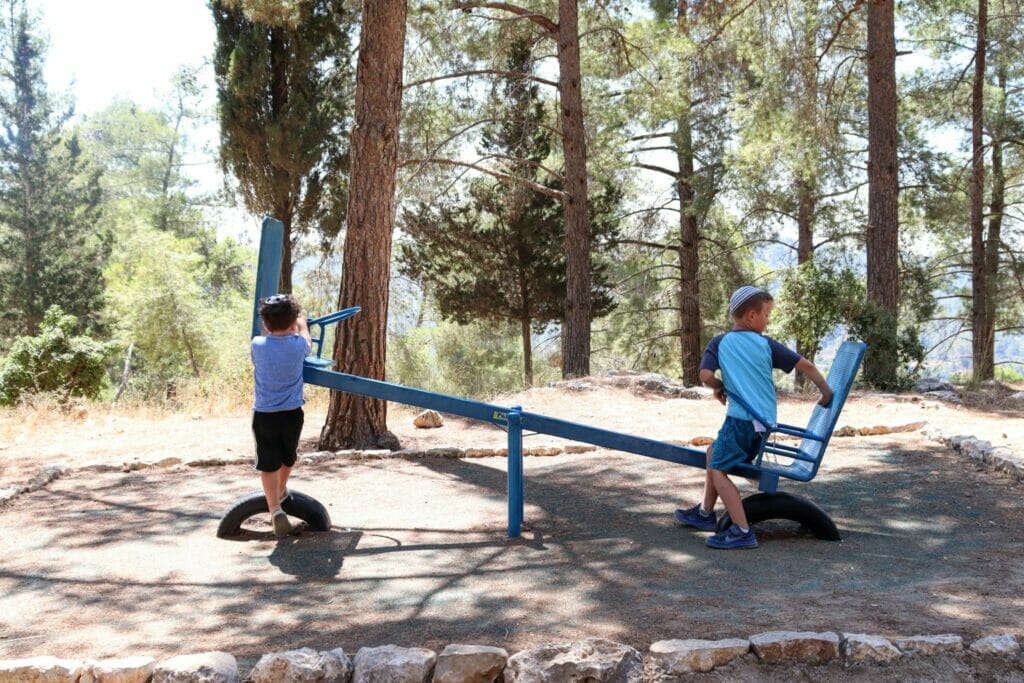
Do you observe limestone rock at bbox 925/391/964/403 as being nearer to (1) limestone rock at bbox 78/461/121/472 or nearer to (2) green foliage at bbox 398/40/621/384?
(1) limestone rock at bbox 78/461/121/472

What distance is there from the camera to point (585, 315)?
49.3ft

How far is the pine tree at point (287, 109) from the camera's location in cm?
2012

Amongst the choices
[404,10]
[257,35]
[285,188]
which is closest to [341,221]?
[285,188]

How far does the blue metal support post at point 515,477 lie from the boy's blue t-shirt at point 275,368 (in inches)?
49.4

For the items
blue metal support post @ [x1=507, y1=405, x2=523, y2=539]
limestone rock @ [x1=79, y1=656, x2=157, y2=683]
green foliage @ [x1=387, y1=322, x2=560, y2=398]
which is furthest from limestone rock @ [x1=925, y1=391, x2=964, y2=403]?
green foliage @ [x1=387, y1=322, x2=560, y2=398]

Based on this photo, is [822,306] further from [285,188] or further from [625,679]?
[285,188]

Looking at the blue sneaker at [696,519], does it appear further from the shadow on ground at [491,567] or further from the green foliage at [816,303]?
the green foliage at [816,303]

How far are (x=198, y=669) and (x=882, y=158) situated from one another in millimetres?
12726

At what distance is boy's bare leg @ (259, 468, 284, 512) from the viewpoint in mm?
4930

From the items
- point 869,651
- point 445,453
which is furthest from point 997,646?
point 445,453

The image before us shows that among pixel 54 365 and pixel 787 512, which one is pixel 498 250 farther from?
pixel 787 512

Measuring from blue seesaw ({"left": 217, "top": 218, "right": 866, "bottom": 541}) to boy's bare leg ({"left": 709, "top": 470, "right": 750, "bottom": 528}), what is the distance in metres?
0.08

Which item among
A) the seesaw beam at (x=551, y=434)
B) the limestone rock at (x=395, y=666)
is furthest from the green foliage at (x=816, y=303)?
the limestone rock at (x=395, y=666)

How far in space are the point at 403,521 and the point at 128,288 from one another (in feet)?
85.3
